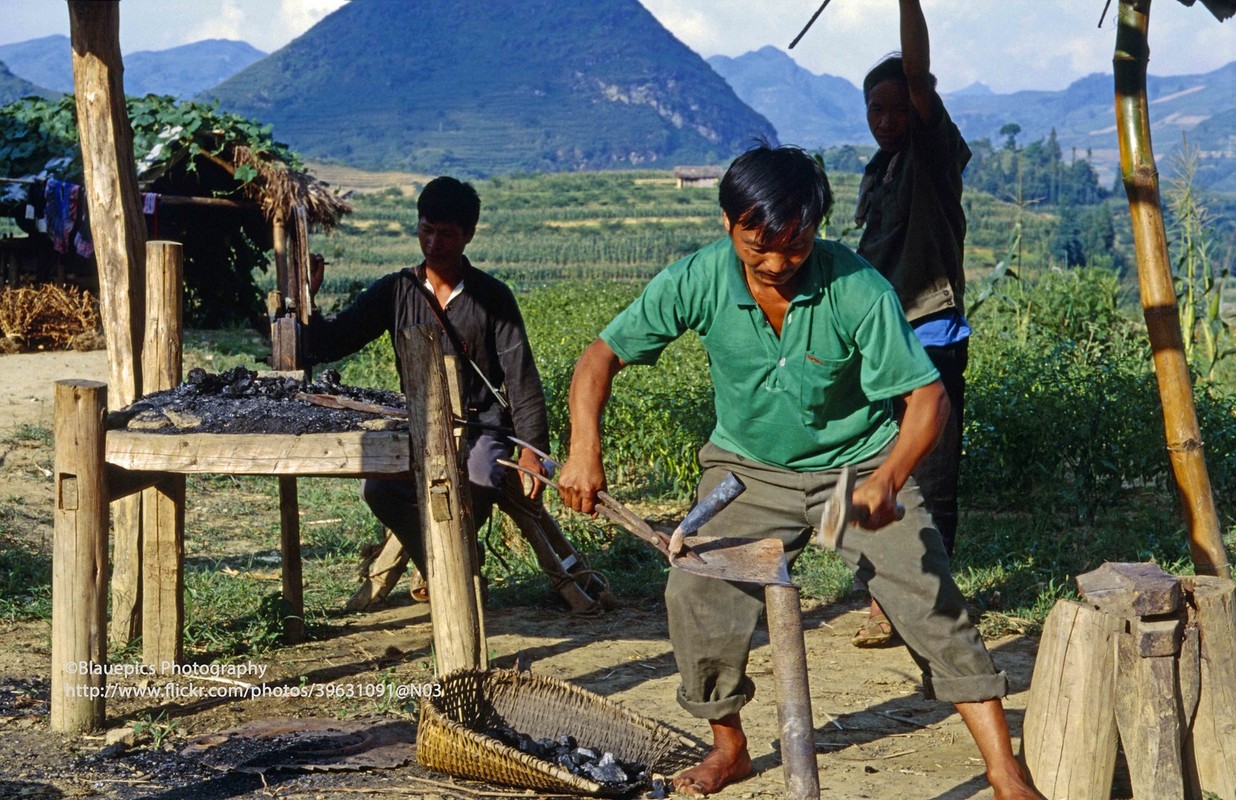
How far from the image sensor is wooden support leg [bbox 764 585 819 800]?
2842mm

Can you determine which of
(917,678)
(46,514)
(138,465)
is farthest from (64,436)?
(46,514)

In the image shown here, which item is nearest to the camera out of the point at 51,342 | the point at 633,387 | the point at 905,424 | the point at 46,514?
the point at 905,424

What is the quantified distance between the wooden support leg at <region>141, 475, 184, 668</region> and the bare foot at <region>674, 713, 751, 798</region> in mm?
2019

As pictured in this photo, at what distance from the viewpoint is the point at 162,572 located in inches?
176

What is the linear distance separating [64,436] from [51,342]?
37.6 ft

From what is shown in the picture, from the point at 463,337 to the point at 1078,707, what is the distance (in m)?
2.68

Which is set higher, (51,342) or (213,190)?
(213,190)

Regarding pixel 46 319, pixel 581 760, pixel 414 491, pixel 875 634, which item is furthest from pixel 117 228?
pixel 46 319

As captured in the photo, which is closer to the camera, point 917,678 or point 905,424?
point 905,424

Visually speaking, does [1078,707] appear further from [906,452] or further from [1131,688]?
[906,452]

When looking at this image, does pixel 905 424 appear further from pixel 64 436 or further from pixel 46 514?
pixel 46 514

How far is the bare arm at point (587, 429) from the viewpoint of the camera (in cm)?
313

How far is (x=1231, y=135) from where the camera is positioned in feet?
503

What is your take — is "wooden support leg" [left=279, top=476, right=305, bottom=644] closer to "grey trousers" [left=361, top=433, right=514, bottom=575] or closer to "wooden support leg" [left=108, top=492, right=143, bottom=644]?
"grey trousers" [left=361, top=433, right=514, bottom=575]
